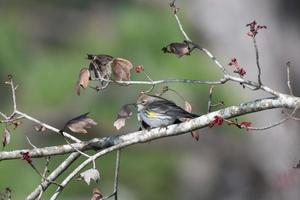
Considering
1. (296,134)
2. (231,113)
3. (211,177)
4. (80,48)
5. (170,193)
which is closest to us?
(231,113)

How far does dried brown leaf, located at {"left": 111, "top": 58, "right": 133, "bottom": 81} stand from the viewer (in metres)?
3.61

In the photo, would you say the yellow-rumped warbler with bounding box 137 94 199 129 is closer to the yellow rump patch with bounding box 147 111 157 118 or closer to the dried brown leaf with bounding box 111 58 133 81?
the yellow rump patch with bounding box 147 111 157 118

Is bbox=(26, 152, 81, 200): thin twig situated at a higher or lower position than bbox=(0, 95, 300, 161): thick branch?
lower

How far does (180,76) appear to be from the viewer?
991 centimetres

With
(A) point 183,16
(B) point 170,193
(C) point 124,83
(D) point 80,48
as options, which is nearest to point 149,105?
(C) point 124,83

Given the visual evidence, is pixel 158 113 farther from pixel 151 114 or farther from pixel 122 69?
pixel 122 69

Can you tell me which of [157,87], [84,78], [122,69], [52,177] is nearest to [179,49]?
Answer: [122,69]

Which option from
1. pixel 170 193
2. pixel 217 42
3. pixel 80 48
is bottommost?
pixel 170 193

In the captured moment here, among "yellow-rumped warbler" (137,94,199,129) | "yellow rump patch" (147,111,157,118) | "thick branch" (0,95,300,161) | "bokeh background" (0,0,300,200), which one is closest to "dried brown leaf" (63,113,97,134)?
"thick branch" (0,95,300,161)

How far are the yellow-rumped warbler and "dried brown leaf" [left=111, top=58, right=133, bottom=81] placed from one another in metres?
0.22

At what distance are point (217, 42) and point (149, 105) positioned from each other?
3.45m

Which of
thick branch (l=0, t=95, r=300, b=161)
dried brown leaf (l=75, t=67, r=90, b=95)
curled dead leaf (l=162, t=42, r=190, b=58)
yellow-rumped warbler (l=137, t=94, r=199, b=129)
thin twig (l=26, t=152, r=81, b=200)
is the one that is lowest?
thin twig (l=26, t=152, r=81, b=200)

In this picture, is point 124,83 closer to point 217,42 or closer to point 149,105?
point 149,105

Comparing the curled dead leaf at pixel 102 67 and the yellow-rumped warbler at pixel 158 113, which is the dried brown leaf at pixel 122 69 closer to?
the curled dead leaf at pixel 102 67
